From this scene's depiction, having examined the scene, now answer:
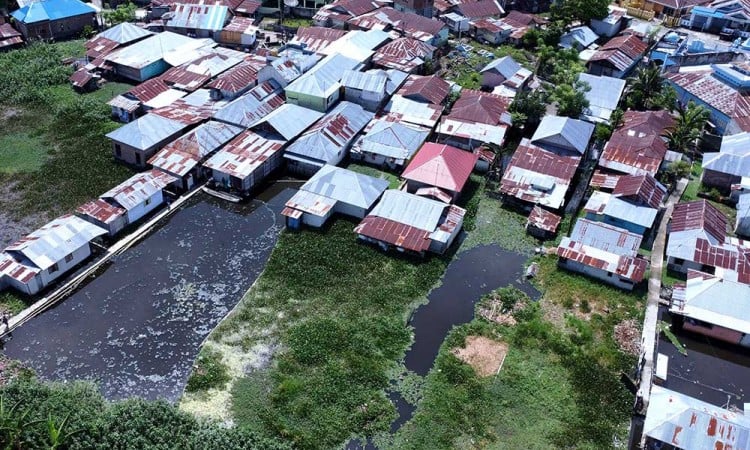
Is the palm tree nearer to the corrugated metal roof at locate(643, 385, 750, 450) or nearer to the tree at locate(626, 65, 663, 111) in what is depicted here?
the tree at locate(626, 65, 663, 111)

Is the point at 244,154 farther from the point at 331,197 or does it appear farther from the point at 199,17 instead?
the point at 199,17

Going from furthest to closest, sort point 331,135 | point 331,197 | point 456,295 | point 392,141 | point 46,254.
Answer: point 392,141 → point 331,135 → point 331,197 → point 456,295 → point 46,254

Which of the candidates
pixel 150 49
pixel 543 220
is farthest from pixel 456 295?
pixel 150 49

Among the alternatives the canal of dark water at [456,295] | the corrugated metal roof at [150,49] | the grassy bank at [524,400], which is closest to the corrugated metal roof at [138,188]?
the corrugated metal roof at [150,49]

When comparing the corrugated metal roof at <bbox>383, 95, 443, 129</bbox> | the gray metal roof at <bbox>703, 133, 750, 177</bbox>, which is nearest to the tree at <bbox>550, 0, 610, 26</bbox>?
the corrugated metal roof at <bbox>383, 95, 443, 129</bbox>

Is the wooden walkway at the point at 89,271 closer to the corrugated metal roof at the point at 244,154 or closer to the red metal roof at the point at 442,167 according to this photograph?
the corrugated metal roof at the point at 244,154

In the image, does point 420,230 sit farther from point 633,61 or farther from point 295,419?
point 633,61
